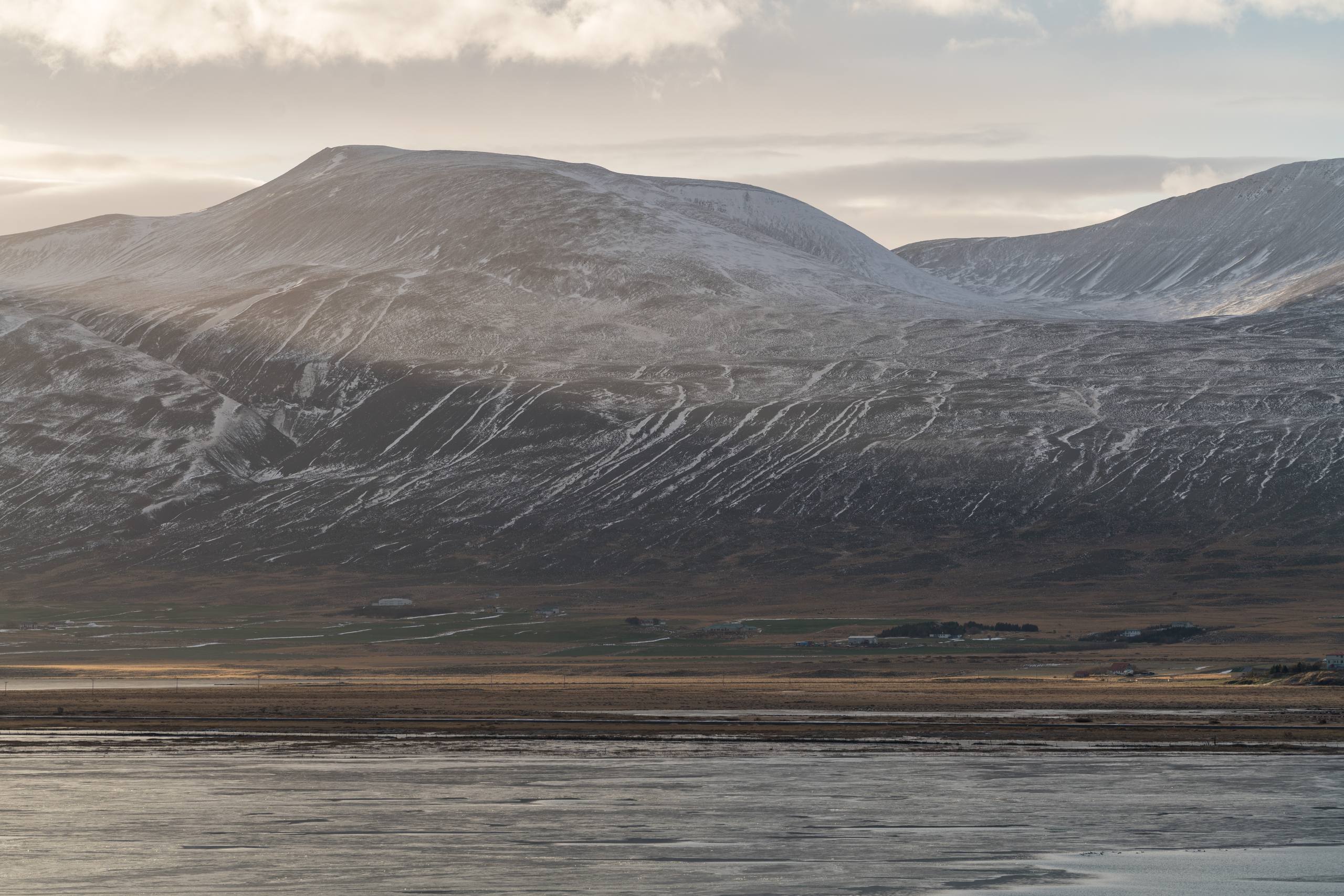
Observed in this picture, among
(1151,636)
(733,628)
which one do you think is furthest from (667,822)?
(733,628)

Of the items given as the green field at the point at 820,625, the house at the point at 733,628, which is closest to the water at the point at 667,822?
the house at the point at 733,628

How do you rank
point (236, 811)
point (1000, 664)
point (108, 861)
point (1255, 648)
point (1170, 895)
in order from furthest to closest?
point (1255, 648) < point (1000, 664) < point (236, 811) < point (108, 861) < point (1170, 895)

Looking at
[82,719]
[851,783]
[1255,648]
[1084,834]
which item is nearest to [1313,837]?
[1084,834]

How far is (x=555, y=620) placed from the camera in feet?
616

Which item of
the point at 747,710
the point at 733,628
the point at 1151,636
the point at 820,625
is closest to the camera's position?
the point at 747,710

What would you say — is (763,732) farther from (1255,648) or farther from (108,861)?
(1255,648)

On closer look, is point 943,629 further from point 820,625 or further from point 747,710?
point 747,710

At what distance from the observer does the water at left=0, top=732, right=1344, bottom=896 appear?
110 ft

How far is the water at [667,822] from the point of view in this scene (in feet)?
110

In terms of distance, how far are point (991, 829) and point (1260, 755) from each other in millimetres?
21745

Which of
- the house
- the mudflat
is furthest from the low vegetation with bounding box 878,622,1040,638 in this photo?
the mudflat

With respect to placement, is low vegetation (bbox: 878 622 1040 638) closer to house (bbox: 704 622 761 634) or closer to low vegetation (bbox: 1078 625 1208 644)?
low vegetation (bbox: 1078 625 1208 644)

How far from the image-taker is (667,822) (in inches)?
1626

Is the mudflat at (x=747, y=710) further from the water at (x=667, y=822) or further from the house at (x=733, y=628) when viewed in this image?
the house at (x=733, y=628)
